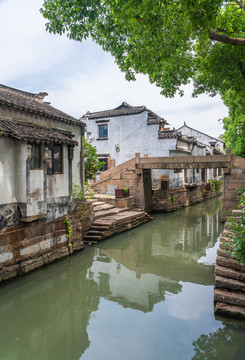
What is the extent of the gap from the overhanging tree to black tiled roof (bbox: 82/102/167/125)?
10.5m

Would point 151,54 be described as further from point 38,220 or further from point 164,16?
point 38,220

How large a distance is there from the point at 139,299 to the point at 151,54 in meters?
→ 6.74

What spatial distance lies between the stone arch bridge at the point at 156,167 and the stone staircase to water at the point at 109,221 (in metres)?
1.82

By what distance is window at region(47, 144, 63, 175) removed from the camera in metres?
9.12

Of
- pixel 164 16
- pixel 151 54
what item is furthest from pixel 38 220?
pixel 164 16

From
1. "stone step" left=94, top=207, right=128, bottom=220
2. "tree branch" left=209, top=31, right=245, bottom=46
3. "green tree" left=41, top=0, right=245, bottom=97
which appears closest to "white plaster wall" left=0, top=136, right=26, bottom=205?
"green tree" left=41, top=0, right=245, bottom=97

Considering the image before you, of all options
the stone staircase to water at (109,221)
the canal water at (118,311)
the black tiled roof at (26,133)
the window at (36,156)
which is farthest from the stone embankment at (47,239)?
the black tiled roof at (26,133)

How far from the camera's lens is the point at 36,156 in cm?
829

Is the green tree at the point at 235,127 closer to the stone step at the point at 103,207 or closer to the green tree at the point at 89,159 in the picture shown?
the stone step at the point at 103,207

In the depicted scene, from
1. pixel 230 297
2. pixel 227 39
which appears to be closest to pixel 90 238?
pixel 230 297

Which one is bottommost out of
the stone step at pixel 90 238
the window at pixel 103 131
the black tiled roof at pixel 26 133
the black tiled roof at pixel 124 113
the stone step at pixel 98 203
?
the stone step at pixel 90 238

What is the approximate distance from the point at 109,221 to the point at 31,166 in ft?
19.1

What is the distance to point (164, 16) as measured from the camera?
6.36 metres

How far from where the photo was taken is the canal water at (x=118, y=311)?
5074 millimetres
